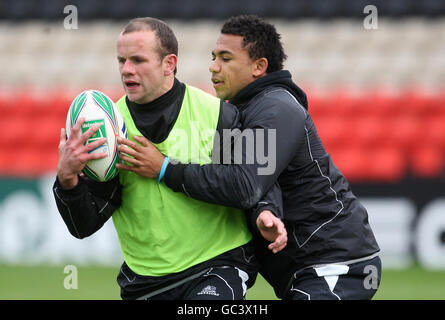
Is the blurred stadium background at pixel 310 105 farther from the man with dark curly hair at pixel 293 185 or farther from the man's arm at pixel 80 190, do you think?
the man's arm at pixel 80 190

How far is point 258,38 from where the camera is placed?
423 cm

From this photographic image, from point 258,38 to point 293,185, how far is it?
837mm

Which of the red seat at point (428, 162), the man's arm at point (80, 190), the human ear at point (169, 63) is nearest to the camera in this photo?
the man's arm at point (80, 190)

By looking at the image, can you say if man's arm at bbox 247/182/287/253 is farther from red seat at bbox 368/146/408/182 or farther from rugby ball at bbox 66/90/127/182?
red seat at bbox 368/146/408/182

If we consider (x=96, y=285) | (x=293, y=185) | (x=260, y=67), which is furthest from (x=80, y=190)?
(x=96, y=285)

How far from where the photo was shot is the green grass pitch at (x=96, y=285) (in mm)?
7746

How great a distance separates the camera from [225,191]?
3641 millimetres

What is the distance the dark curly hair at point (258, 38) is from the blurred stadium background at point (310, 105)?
4.01 metres

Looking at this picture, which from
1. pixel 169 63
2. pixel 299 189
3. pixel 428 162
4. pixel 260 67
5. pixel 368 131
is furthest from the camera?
pixel 368 131

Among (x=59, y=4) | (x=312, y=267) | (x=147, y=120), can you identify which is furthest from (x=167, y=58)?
(x=59, y=4)

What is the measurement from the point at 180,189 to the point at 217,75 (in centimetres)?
79

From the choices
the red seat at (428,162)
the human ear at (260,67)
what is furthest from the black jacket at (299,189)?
the red seat at (428,162)

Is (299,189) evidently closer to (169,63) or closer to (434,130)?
(169,63)
